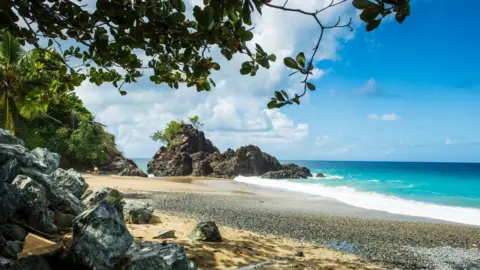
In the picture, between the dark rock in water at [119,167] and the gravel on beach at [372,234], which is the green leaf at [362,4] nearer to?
the gravel on beach at [372,234]

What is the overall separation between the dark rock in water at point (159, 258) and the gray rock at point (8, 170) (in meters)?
2.55

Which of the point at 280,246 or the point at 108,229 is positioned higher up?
the point at 108,229

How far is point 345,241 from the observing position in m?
10.0

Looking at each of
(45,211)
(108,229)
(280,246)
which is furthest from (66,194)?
(280,246)

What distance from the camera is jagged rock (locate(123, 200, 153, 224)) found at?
901cm

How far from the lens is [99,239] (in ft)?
14.7

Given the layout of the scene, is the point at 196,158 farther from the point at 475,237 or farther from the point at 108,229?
the point at 108,229

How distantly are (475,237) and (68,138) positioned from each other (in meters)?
35.8

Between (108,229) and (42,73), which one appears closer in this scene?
(108,229)

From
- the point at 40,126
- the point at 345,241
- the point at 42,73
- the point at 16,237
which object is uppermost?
the point at 40,126

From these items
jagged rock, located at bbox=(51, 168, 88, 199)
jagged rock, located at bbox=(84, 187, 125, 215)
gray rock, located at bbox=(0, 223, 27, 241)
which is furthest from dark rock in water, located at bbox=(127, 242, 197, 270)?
jagged rock, located at bbox=(51, 168, 88, 199)

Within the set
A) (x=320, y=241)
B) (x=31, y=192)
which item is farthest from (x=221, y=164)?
(x=31, y=192)

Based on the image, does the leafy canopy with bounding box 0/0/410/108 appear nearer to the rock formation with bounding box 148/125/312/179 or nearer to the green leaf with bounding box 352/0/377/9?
the green leaf with bounding box 352/0/377/9

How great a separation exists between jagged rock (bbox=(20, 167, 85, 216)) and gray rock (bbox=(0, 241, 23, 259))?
90.6 inches
